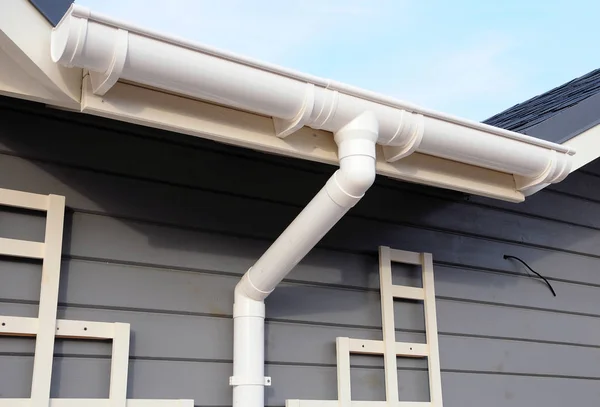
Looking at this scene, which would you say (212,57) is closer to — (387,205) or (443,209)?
(387,205)

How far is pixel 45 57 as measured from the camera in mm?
1605

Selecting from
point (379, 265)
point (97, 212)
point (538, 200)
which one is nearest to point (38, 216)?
point (97, 212)

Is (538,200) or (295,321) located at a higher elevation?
(538,200)

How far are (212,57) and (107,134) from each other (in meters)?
0.59

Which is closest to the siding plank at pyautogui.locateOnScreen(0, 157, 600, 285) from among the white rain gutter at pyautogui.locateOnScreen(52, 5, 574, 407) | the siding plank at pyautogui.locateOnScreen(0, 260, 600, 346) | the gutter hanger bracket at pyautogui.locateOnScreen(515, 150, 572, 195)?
the siding plank at pyautogui.locateOnScreen(0, 260, 600, 346)

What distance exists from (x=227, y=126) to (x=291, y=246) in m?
0.38

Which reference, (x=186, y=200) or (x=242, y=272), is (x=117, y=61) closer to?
(x=186, y=200)

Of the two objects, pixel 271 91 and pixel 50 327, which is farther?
pixel 50 327

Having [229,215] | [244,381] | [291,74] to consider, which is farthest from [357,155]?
[244,381]

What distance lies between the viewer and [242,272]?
224cm

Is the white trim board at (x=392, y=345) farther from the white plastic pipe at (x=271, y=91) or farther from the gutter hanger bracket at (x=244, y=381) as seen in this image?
the white plastic pipe at (x=271, y=91)

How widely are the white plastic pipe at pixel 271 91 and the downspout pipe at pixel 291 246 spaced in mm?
69

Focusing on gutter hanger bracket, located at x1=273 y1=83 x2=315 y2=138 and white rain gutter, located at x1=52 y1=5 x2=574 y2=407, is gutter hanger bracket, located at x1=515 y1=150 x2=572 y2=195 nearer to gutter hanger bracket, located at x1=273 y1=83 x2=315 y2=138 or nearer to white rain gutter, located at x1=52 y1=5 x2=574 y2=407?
white rain gutter, located at x1=52 y1=5 x2=574 y2=407

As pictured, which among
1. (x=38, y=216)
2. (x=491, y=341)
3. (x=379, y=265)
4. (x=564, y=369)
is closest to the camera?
(x=38, y=216)
